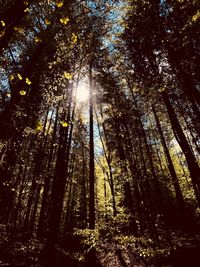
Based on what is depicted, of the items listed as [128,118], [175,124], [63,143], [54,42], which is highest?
[128,118]

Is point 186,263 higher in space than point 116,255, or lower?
lower

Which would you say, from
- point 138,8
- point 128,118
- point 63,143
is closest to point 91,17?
point 138,8

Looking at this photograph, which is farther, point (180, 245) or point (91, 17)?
point (180, 245)

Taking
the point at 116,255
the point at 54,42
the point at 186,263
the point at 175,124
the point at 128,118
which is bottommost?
the point at 186,263

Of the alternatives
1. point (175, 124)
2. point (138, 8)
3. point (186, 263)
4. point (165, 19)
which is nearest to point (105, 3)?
point (138, 8)

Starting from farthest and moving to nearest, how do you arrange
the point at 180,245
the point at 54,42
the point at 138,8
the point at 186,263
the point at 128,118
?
the point at 128,118 → the point at 180,245 → the point at 138,8 → the point at 186,263 → the point at 54,42

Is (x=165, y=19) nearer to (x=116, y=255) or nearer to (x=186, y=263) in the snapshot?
(x=186, y=263)

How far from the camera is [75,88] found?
12828mm

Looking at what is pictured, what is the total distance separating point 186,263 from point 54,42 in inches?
442

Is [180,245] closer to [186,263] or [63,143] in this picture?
[186,263]

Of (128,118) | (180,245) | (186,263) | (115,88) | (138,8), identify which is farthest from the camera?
(128,118)

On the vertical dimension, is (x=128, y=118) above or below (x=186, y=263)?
above

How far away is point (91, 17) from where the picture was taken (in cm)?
1084

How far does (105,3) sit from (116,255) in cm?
1300
